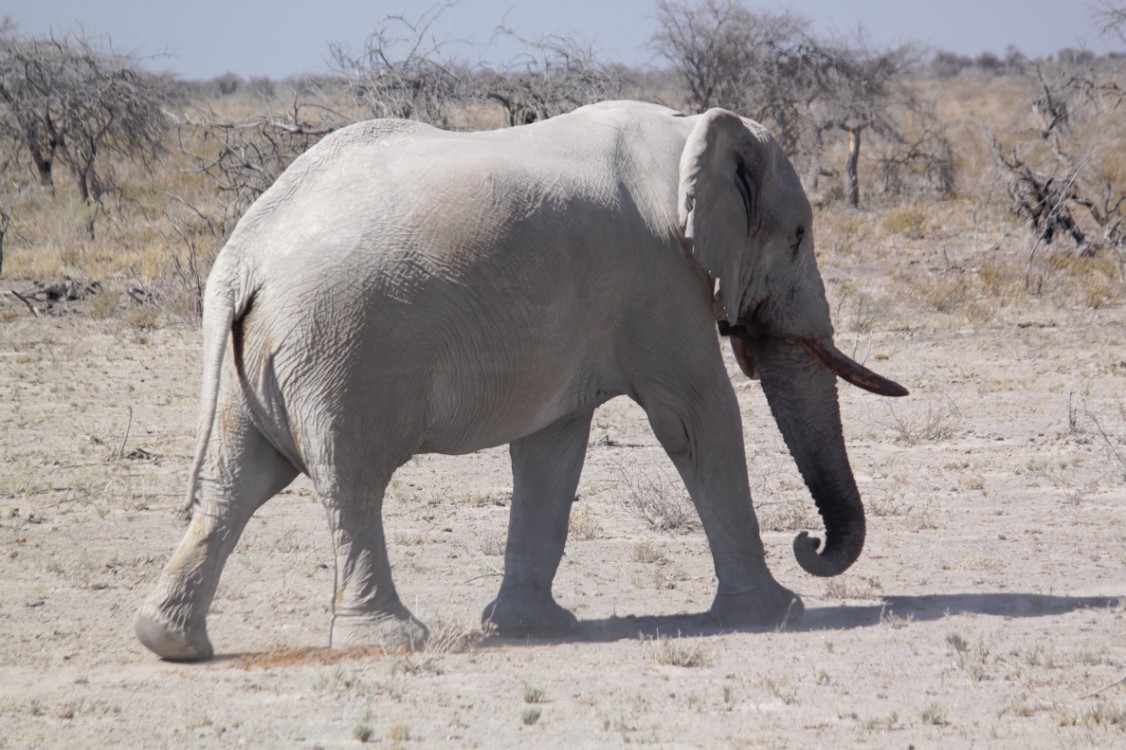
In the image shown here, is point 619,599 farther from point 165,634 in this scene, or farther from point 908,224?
point 908,224

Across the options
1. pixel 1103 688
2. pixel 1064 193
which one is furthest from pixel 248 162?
pixel 1103 688

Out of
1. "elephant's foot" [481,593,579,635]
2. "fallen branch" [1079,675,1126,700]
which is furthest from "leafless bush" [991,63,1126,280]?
"fallen branch" [1079,675,1126,700]

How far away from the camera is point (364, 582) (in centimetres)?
520

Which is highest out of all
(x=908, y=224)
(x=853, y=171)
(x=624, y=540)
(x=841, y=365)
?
(x=853, y=171)

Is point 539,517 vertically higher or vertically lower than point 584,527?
higher

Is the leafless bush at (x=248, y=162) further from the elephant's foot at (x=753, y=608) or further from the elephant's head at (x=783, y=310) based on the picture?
the elephant's foot at (x=753, y=608)

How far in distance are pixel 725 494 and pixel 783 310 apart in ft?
2.80

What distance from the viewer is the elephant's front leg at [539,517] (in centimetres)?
598

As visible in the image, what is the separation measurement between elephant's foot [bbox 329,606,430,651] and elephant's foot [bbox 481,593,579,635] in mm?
715

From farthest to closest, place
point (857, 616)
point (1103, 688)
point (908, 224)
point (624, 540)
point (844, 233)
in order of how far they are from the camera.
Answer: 1. point (908, 224)
2. point (844, 233)
3. point (624, 540)
4. point (857, 616)
5. point (1103, 688)

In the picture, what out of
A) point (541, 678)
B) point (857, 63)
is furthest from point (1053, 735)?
point (857, 63)

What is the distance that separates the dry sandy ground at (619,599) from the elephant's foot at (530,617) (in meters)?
0.10

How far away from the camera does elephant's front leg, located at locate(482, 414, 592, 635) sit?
235 inches

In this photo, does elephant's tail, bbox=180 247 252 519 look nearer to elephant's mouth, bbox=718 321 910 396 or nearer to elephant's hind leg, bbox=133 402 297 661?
elephant's hind leg, bbox=133 402 297 661
